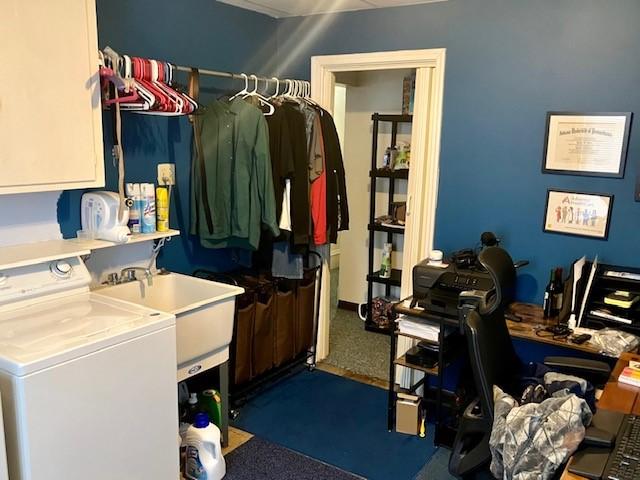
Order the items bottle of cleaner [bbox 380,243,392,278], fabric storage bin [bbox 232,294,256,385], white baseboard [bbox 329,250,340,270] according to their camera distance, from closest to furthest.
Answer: fabric storage bin [bbox 232,294,256,385]
bottle of cleaner [bbox 380,243,392,278]
white baseboard [bbox 329,250,340,270]

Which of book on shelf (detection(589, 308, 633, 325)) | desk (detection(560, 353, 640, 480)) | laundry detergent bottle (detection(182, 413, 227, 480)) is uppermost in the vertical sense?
book on shelf (detection(589, 308, 633, 325))

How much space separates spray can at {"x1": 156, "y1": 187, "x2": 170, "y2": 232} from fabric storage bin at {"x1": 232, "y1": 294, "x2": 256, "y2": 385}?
0.61 m

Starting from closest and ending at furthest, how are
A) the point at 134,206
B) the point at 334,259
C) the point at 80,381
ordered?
1. the point at 80,381
2. the point at 134,206
3. the point at 334,259

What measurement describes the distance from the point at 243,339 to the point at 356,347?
4.34ft

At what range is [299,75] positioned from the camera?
3.61 m

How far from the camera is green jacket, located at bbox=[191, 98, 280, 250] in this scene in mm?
2939

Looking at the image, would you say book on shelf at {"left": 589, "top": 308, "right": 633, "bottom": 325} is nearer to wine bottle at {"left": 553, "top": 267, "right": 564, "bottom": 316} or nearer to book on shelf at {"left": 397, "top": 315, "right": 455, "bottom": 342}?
wine bottle at {"left": 553, "top": 267, "right": 564, "bottom": 316}

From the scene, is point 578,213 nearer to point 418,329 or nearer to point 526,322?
point 526,322

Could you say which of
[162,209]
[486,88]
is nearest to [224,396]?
[162,209]

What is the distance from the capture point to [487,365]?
1956 millimetres

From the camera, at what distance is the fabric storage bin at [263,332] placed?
3189mm

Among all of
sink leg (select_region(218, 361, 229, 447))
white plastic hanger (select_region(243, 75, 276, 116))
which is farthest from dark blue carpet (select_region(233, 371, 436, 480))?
white plastic hanger (select_region(243, 75, 276, 116))

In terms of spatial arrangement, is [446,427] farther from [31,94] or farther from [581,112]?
[31,94]

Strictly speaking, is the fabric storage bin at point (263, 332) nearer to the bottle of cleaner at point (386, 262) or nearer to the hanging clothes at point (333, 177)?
the hanging clothes at point (333, 177)
